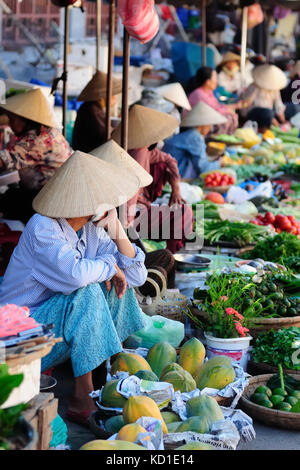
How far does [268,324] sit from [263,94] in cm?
831

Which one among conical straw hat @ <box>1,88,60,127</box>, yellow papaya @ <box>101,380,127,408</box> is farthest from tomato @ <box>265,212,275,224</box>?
yellow papaya @ <box>101,380,127,408</box>

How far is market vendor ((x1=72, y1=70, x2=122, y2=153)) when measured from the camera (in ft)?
19.6

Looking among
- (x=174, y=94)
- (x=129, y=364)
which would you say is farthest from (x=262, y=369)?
(x=174, y=94)

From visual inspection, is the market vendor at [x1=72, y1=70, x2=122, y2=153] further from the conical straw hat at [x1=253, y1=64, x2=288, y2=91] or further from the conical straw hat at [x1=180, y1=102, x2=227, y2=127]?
the conical straw hat at [x1=253, y1=64, x2=288, y2=91]

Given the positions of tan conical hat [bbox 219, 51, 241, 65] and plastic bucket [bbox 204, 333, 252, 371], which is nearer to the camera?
plastic bucket [bbox 204, 333, 252, 371]

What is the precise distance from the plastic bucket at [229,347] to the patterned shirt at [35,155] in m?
2.01

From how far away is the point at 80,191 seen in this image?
2.97 m

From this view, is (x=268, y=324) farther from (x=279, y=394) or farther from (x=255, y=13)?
(x=255, y=13)

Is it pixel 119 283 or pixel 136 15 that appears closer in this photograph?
pixel 119 283

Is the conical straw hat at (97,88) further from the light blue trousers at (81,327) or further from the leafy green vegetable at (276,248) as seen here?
→ the light blue trousers at (81,327)

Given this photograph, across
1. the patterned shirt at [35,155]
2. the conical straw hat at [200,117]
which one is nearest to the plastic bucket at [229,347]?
the patterned shirt at [35,155]

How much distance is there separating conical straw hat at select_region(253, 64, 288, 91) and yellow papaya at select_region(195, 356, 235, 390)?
8615 millimetres

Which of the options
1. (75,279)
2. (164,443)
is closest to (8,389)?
(164,443)

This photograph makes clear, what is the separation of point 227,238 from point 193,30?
10.9 metres
